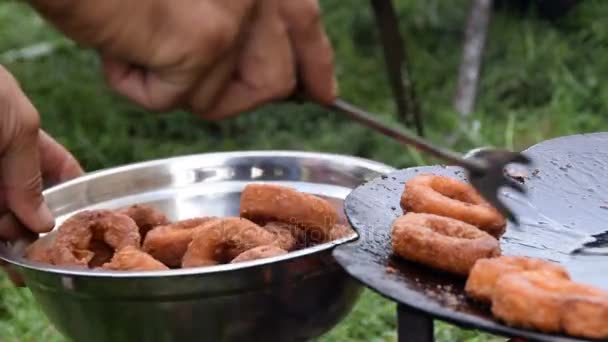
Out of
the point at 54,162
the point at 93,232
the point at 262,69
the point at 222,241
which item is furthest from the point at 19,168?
the point at 262,69

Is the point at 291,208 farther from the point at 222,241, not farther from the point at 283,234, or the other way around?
the point at 222,241

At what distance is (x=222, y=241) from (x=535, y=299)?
63cm

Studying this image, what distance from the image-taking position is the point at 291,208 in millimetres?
1652

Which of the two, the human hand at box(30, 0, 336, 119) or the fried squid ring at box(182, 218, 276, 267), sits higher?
the human hand at box(30, 0, 336, 119)

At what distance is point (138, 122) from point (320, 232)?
2106 millimetres

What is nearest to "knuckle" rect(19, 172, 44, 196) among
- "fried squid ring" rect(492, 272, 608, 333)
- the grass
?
"fried squid ring" rect(492, 272, 608, 333)

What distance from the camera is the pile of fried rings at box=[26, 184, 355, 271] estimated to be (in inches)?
61.6

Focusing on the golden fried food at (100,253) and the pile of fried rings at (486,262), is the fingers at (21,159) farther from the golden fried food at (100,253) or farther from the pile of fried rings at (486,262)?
the pile of fried rings at (486,262)

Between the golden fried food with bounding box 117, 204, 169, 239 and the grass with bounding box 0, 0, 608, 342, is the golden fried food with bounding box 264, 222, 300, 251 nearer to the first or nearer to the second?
the golden fried food with bounding box 117, 204, 169, 239

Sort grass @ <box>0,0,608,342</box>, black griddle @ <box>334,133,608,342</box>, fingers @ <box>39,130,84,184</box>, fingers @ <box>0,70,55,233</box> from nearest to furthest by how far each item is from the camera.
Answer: black griddle @ <box>334,133,608,342</box>
fingers @ <box>0,70,55,233</box>
fingers @ <box>39,130,84,184</box>
grass @ <box>0,0,608,342</box>

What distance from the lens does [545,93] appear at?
3795mm

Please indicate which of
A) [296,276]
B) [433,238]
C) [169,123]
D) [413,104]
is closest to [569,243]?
[433,238]

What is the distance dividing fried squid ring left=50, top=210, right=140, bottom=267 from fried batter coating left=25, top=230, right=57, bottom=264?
0.15 ft

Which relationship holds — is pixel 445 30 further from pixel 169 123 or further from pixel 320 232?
pixel 320 232
